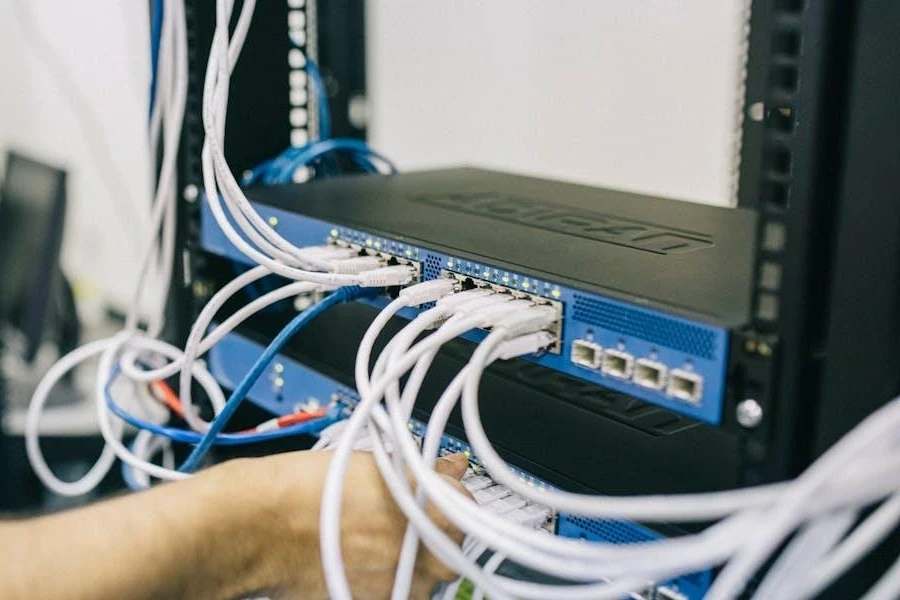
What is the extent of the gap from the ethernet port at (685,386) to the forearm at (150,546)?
0.24 meters

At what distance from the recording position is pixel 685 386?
47cm

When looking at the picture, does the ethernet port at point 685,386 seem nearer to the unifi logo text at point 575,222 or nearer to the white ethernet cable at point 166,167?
the unifi logo text at point 575,222

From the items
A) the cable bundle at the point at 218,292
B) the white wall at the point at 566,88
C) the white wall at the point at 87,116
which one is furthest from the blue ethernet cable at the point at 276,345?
the white wall at the point at 87,116

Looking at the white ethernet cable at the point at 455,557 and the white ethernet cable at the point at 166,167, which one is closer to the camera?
the white ethernet cable at the point at 455,557

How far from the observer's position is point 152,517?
0.50 metres

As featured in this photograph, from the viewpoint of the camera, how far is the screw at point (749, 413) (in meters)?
0.44

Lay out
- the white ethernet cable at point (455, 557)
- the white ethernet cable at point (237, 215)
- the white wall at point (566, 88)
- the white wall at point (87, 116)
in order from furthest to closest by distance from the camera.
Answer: the white wall at point (87, 116) → the white wall at point (566, 88) → the white ethernet cable at point (237, 215) → the white ethernet cable at point (455, 557)

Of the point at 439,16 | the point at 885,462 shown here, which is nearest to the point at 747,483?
the point at 885,462

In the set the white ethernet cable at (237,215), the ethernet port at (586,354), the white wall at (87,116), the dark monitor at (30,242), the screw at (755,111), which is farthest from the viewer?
the white wall at (87,116)

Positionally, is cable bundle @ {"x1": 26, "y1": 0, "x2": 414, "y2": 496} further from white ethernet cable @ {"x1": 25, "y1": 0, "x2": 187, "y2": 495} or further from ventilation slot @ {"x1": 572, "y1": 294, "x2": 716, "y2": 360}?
ventilation slot @ {"x1": 572, "y1": 294, "x2": 716, "y2": 360}

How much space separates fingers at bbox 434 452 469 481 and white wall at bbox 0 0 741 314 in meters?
0.53

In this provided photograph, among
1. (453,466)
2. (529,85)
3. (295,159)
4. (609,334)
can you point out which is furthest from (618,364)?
(529,85)

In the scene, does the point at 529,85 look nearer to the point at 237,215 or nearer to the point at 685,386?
the point at 237,215

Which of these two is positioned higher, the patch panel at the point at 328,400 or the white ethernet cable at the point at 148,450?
the patch panel at the point at 328,400
